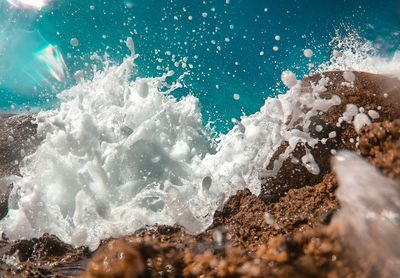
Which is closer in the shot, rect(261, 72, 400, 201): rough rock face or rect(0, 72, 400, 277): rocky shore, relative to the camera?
rect(0, 72, 400, 277): rocky shore

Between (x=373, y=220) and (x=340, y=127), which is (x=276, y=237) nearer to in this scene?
(x=373, y=220)

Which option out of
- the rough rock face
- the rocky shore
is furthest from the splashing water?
the rough rock face

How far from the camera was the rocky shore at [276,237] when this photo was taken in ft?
6.89

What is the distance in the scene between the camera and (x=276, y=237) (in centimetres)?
238

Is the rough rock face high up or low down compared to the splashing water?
up

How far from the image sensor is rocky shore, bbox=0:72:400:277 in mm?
2100

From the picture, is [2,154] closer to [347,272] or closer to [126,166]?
[126,166]

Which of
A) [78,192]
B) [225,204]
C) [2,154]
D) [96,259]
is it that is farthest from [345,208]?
[2,154]

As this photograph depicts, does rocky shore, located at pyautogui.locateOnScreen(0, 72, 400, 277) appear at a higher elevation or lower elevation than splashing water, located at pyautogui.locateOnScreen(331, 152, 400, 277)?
higher

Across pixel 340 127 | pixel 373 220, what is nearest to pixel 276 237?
pixel 373 220

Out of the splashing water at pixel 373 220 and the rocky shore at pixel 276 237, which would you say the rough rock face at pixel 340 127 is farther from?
the splashing water at pixel 373 220

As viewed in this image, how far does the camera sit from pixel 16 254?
4977 millimetres

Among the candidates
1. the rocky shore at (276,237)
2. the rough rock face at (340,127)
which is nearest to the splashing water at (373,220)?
the rocky shore at (276,237)

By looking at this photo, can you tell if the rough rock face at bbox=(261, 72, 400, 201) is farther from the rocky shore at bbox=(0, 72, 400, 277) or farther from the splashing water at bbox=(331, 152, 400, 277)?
the splashing water at bbox=(331, 152, 400, 277)
